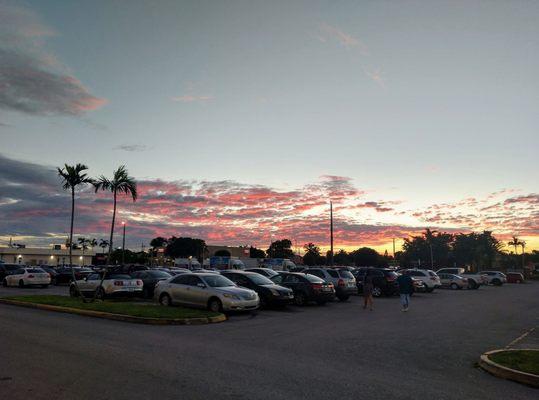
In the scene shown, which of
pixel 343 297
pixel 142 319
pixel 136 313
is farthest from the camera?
pixel 343 297

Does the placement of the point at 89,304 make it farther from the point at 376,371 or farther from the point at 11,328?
the point at 376,371

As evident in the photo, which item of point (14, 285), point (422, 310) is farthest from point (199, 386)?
point (14, 285)

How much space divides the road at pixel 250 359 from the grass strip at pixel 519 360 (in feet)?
1.48

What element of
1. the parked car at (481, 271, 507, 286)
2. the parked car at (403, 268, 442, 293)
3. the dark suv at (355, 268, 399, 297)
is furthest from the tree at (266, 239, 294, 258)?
the dark suv at (355, 268, 399, 297)

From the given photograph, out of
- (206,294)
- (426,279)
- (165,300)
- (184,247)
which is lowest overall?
(165,300)

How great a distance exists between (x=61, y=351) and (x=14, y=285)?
1086 inches

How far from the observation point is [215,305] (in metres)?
17.0

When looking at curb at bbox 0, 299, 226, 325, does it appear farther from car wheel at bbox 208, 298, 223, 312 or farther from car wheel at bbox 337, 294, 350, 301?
car wheel at bbox 337, 294, 350, 301

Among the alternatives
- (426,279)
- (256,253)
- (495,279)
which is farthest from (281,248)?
(426,279)

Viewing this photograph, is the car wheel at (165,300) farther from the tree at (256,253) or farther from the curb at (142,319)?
the tree at (256,253)

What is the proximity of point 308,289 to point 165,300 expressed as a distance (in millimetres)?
6492

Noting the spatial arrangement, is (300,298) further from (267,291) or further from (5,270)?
(5,270)

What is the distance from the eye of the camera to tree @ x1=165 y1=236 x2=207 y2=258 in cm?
13775

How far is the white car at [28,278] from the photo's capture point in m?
32.2
